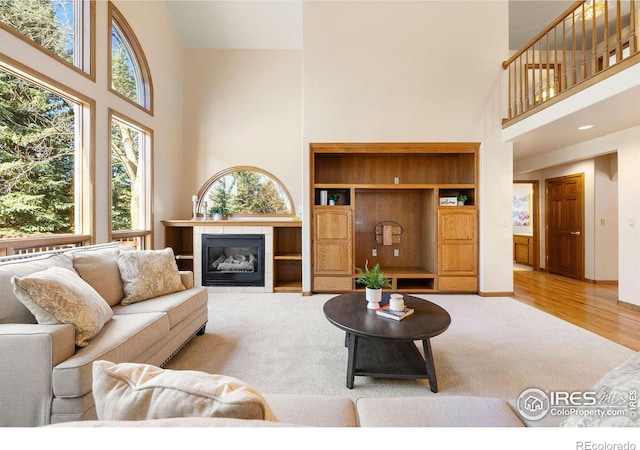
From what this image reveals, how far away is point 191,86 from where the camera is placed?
5164mm

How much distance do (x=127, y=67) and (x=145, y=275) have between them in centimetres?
323

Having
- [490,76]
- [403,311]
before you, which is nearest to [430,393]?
[403,311]

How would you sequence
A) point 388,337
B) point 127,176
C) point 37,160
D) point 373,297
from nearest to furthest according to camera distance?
point 388,337
point 373,297
point 37,160
point 127,176

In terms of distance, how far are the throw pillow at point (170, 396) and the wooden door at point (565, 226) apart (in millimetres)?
6859

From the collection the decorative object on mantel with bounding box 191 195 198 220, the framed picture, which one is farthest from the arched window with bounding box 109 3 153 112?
the framed picture

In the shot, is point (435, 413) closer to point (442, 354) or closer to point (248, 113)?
point (442, 354)

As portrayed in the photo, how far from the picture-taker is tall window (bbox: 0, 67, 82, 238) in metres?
2.35

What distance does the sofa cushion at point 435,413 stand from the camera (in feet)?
3.14

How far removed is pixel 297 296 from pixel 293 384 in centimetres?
221

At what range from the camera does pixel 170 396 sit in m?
0.60

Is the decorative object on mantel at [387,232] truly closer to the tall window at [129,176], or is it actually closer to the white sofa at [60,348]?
the white sofa at [60,348]

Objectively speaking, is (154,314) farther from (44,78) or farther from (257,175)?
(257,175)

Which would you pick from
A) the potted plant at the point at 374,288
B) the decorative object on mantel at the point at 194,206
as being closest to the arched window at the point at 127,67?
the decorative object on mantel at the point at 194,206

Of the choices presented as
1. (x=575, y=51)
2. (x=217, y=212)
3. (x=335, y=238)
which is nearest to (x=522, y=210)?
(x=575, y=51)
